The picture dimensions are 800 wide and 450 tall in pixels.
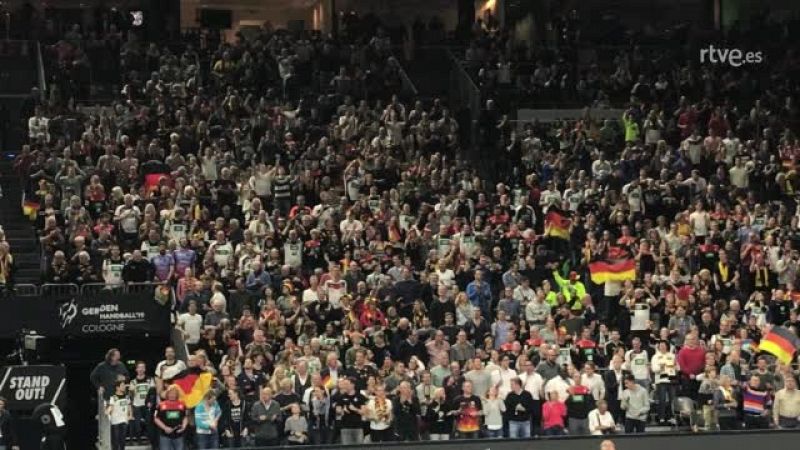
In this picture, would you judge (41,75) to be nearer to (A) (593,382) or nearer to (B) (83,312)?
(B) (83,312)

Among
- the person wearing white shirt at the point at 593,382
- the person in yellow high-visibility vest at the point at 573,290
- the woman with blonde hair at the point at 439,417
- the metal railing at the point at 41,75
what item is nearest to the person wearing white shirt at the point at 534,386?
the person wearing white shirt at the point at 593,382

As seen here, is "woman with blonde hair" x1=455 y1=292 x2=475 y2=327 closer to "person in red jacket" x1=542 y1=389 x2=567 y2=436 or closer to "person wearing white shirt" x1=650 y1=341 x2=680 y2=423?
"person in red jacket" x1=542 y1=389 x2=567 y2=436

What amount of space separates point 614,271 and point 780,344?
436 centimetres

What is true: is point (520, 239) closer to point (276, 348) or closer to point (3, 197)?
point (276, 348)

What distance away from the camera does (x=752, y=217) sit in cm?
4216

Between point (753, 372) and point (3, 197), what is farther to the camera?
point (3, 197)

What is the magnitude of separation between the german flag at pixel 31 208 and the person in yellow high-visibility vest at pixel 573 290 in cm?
1096

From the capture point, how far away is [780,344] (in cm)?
3622

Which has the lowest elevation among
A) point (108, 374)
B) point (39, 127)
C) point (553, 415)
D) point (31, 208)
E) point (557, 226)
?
point (553, 415)

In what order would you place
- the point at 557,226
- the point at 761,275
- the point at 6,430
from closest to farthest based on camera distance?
1. the point at 6,430
2. the point at 761,275
3. the point at 557,226

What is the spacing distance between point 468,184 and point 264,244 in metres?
5.96

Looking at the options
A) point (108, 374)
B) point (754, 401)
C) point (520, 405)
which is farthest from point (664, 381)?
point (108, 374)

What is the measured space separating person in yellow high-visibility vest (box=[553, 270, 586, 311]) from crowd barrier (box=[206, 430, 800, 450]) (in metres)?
4.47

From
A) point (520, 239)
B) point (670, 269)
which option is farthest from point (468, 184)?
point (670, 269)
